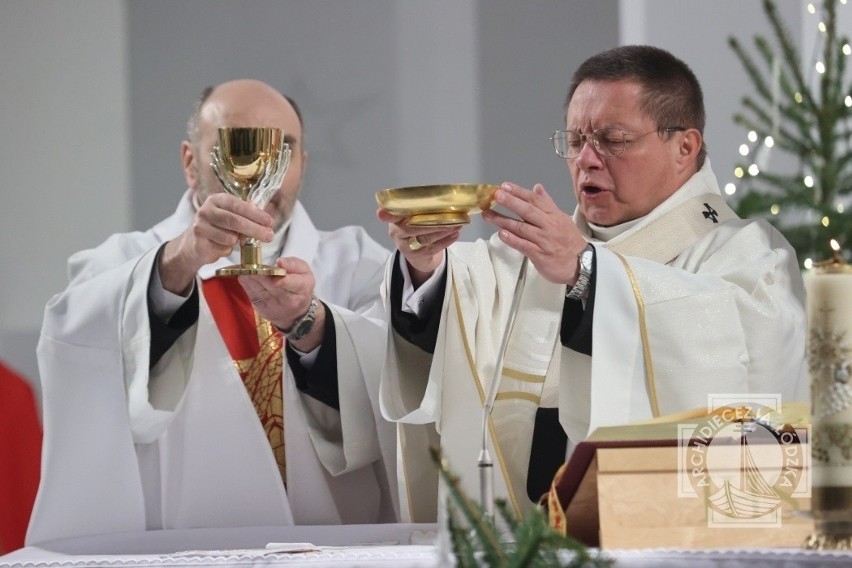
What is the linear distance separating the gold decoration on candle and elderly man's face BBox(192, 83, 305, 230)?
99.0 inches

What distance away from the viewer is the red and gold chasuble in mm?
3807

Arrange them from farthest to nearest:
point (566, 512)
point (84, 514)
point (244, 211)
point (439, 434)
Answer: point (84, 514)
point (439, 434)
point (244, 211)
point (566, 512)

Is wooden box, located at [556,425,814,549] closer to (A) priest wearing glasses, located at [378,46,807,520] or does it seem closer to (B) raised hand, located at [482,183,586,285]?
(A) priest wearing glasses, located at [378,46,807,520]

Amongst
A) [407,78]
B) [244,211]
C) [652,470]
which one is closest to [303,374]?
[244,211]

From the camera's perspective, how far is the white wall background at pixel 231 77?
6242 mm

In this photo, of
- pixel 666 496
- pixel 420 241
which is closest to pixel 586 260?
pixel 420 241

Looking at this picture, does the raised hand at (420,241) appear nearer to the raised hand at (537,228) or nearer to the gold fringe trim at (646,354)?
the raised hand at (537,228)

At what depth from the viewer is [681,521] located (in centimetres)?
208

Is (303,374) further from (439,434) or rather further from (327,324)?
(439,434)

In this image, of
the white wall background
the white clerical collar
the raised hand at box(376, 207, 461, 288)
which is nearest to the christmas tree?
the white clerical collar

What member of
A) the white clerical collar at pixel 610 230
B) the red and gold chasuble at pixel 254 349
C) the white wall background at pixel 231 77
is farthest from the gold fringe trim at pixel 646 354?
the white wall background at pixel 231 77

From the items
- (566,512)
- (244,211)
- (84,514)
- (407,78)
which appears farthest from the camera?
(407,78)

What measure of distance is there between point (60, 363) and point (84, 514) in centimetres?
42

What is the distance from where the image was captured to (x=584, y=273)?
2.97 meters
